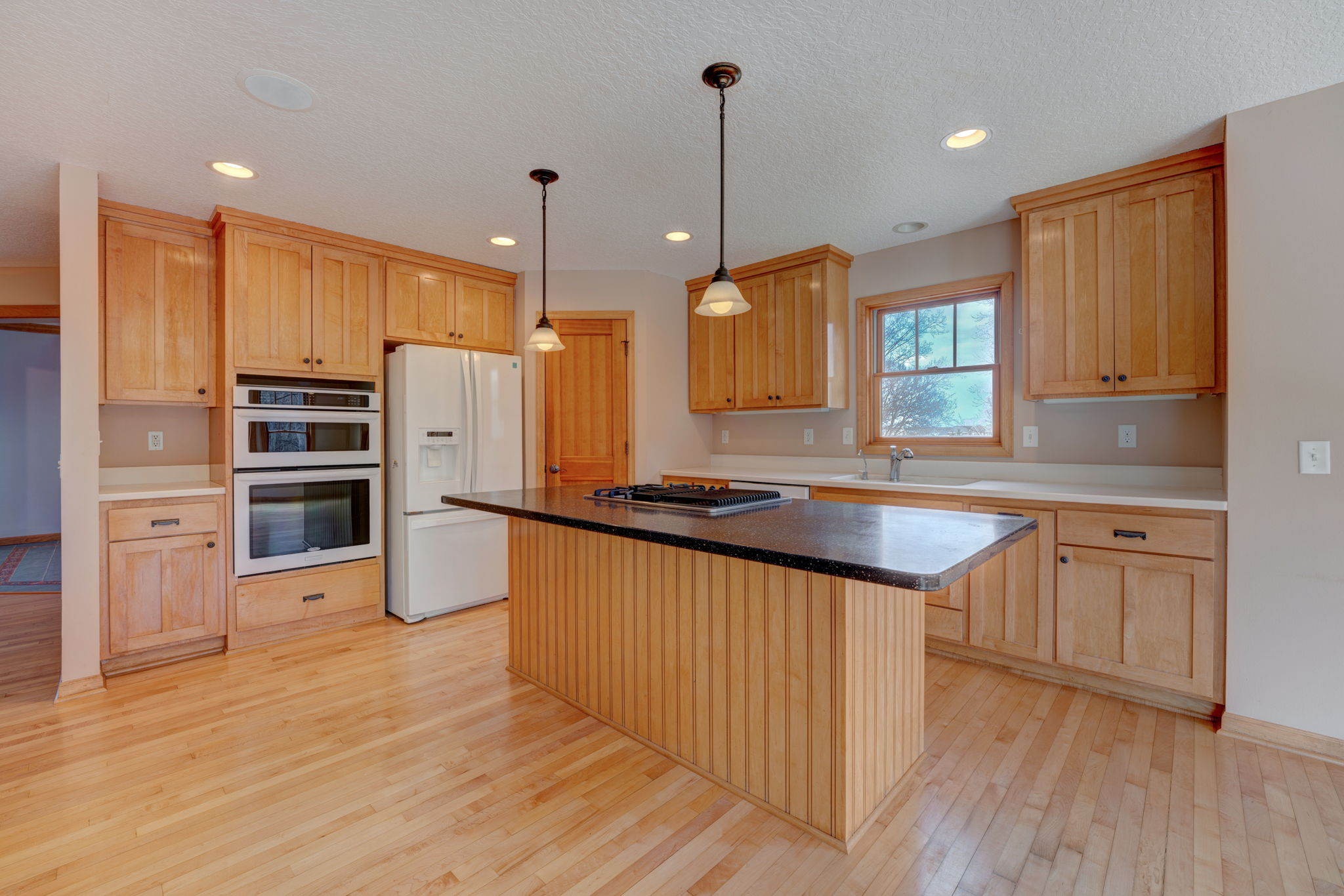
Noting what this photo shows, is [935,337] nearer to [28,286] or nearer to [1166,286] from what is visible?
[1166,286]

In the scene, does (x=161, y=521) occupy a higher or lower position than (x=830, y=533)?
lower

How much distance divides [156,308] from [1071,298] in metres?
4.67

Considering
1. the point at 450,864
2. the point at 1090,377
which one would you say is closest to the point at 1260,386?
the point at 1090,377

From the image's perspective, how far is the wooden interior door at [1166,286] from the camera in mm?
2506

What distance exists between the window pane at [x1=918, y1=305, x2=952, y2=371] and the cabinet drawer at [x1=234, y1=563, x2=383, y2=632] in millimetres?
3656

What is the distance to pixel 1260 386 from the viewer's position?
7.27ft

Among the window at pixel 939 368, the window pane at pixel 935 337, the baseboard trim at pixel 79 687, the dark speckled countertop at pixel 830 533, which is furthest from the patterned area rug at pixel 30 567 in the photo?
the window pane at pixel 935 337

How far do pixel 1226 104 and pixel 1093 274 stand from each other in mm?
757

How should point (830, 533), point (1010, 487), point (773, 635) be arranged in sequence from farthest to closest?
point (1010, 487)
point (773, 635)
point (830, 533)

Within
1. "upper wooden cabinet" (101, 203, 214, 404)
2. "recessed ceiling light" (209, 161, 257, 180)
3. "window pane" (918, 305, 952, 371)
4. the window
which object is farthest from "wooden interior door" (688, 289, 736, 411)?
"upper wooden cabinet" (101, 203, 214, 404)

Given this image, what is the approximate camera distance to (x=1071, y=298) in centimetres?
284

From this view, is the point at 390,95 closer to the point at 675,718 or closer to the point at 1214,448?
the point at 675,718

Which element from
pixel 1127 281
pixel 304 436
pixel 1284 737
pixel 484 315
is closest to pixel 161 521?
pixel 304 436

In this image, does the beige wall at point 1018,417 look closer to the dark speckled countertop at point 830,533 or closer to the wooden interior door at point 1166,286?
the wooden interior door at point 1166,286
